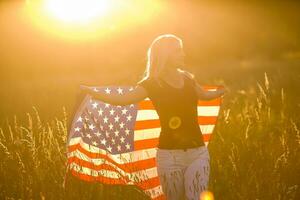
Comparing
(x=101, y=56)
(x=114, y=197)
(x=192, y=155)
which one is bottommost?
(x=114, y=197)

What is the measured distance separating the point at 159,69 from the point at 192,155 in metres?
0.73

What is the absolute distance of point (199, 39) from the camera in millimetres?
44531

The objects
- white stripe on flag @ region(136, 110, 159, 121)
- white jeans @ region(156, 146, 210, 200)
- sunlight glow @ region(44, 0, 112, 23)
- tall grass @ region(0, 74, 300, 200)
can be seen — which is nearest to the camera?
white jeans @ region(156, 146, 210, 200)

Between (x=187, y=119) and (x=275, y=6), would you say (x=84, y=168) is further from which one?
(x=275, y=6)

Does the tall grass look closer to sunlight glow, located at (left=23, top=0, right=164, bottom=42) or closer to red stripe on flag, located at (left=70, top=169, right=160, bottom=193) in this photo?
red stripe on flag, located at (left=70, top=169, right=160, bottom=193)

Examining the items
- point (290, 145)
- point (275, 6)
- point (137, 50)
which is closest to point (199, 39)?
point (137, 50)

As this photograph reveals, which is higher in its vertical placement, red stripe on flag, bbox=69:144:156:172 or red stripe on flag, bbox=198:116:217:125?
red stripe on flag, bbox=198:116:217:125

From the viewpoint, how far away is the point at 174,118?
4.97m

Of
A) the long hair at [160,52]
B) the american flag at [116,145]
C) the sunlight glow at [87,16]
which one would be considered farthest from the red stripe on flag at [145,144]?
the sunlight glow at [87,16]

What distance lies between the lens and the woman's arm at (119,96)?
4969 mm

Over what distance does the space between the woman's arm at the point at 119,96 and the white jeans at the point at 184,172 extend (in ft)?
1.58

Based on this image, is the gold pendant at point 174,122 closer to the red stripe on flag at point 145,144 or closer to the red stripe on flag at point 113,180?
the red stripe on flag at point 113,180

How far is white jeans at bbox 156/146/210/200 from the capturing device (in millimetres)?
4820

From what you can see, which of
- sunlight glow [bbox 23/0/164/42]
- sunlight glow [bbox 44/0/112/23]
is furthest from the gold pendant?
sunlight glow [bbox 44/0/112/23]
